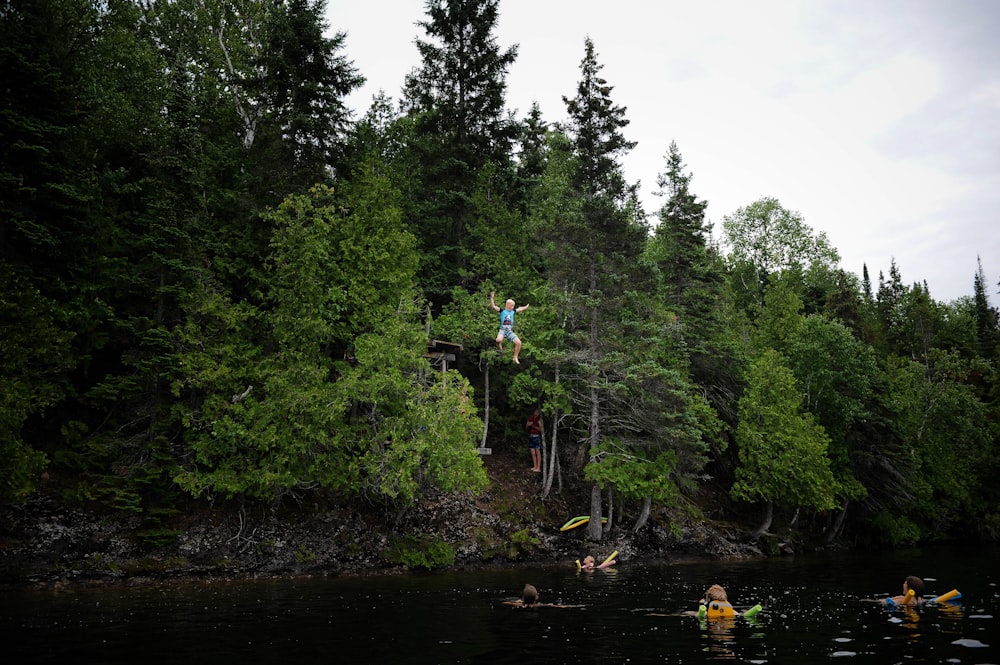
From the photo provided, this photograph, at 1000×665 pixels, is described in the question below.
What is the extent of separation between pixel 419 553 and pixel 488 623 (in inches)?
441

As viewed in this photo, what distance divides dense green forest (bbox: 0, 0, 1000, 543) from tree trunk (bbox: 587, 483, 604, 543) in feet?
0.33

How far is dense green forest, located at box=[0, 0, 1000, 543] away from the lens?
22453mm

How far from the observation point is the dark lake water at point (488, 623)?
36.6 ft

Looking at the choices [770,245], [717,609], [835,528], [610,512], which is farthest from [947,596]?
[770,245]

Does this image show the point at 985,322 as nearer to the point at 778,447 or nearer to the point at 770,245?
the point at 770,245

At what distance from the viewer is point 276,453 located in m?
23.1

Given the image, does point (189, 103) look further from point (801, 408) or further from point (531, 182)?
point (801, 408)

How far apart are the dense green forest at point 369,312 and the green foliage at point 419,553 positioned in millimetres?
1832

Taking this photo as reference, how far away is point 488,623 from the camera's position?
14125mm

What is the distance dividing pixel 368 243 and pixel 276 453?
9.38 metres

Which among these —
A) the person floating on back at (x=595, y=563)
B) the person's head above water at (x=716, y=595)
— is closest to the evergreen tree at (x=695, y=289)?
the person floating on back at (x=595, y=563)

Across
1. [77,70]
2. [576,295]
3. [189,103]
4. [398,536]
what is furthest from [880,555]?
[77,70]

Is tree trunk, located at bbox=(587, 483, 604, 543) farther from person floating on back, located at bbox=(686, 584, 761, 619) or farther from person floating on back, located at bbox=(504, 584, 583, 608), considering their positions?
person floating on back, located at bbox=(686, 584, 761, 619)

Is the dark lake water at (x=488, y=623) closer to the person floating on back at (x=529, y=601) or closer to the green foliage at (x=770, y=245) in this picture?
the person floating on back at (x=529, y=601)
